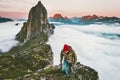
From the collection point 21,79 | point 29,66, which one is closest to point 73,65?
point 21,79

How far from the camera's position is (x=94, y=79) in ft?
105

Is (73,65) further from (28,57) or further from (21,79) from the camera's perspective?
(28,57)

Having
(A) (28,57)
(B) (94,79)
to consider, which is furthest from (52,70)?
(A) (28,57)

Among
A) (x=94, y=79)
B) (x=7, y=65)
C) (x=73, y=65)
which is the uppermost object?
(x=73, y=65)

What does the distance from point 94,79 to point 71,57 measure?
5507 millimetres

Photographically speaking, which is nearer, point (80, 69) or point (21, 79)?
point (21, 79)

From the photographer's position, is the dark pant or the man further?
the dark pant

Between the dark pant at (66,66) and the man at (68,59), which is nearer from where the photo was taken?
the man at (68,59)

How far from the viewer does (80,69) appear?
31875 mm

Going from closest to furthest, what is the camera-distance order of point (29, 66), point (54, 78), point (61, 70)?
point (54, 78)
point (61, 70)
point (29, 66)

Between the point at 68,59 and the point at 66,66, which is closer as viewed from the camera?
the point at 66,66

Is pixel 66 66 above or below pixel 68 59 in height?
below

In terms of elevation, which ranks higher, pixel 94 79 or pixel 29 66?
pixel 94 79

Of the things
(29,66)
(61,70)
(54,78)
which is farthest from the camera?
(29,66)
